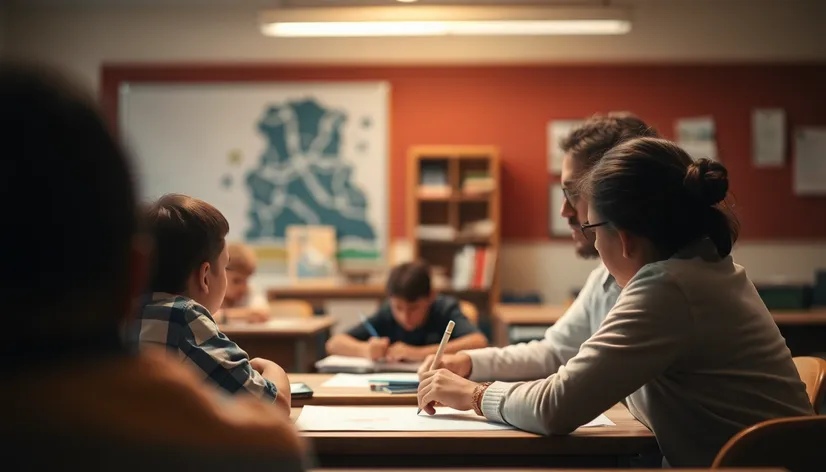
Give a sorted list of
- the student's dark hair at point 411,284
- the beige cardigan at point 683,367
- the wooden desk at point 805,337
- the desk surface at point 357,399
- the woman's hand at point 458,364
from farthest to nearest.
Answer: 1. the wooden desk at point 805,337
2. the student's dark hair at point 411,284
3. the woman's hand at point 458,364
4. the desk surface at point 357,399
5. the beige cardigan at point 683,367

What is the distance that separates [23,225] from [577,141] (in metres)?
1.81

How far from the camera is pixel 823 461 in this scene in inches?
46.9

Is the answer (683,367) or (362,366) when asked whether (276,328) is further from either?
(683,367)

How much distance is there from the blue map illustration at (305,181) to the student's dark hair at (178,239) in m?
4.92

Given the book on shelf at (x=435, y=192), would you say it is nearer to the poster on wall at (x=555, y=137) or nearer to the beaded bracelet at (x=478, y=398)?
the poster on wall at (x=555, y=137)

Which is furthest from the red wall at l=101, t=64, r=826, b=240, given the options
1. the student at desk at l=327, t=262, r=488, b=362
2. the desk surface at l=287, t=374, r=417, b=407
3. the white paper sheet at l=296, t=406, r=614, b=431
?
the white paper sheet at l=296, t=406, r=614, b=431

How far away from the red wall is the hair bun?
5.08m

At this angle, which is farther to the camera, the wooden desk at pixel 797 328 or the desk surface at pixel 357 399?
the wooden desk at pixel 797 328

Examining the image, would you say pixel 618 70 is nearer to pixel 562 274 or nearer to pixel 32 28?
pixel 562 274

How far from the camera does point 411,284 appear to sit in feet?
10.5

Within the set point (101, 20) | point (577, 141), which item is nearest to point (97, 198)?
point (577, 141)

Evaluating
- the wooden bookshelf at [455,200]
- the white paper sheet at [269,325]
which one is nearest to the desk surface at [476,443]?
the white paper sheet at [269,325]

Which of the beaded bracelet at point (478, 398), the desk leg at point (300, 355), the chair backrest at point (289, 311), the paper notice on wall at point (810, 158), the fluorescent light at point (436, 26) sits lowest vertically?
the desk leg at point (300, 355)

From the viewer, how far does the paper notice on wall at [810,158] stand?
645 centimetres
